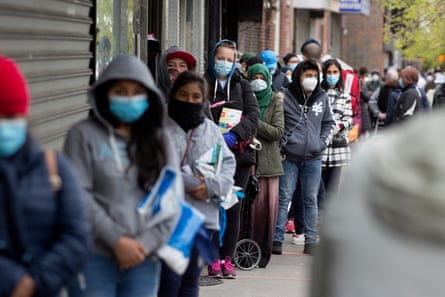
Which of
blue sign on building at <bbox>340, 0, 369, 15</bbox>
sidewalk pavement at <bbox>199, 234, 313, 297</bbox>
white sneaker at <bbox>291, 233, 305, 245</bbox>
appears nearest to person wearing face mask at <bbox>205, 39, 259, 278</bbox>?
sidewalk pavement at <bbox>199, 234, 313, 297</bbox>

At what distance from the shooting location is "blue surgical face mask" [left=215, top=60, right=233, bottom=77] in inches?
365

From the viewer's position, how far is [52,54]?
6.77 metres

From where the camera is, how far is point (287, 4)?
2941 cm

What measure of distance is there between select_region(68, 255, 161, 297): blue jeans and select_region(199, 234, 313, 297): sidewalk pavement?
3565 mm

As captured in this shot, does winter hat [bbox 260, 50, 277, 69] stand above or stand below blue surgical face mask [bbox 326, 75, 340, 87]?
above

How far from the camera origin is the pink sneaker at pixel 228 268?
9.77m

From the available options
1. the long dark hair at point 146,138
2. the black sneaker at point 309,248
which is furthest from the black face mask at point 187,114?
the black sneaker at point 309,248

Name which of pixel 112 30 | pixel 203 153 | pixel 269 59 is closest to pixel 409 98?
pixel 269 59

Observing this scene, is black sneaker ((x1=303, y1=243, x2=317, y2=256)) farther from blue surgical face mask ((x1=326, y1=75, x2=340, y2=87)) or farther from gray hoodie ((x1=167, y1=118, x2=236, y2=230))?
gray hoodie ((x1=167, y1=118, x2=236, y2=230))

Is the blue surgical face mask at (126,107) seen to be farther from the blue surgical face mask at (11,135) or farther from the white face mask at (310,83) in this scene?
the white face mask at (310,83)

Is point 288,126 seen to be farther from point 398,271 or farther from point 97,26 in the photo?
point 398,271

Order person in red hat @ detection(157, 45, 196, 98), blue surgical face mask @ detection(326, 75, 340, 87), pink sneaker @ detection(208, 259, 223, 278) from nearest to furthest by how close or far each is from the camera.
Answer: person in red hat @ detection(157, 45, 196, 98) < pink sneaker @ detection(208, 259, 223, 278) < blue surgical face mask @ detection(326, 75, 340, 87)

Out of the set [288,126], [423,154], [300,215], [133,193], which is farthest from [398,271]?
[300,215]

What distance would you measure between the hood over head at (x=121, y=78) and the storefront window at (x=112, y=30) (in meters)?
2.90
